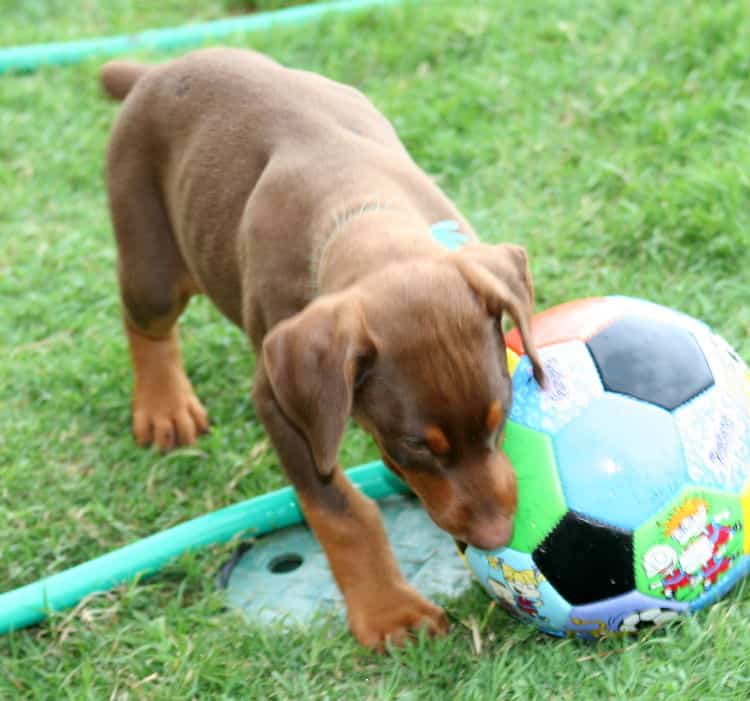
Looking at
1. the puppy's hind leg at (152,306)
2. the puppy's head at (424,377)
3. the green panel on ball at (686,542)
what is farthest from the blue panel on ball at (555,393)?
the puppy's hind leg at (152,306)

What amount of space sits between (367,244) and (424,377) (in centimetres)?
62

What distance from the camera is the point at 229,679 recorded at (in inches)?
135

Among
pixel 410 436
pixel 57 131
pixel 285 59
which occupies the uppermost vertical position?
pixel 410 436

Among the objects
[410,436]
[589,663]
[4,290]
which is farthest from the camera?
[4,290]

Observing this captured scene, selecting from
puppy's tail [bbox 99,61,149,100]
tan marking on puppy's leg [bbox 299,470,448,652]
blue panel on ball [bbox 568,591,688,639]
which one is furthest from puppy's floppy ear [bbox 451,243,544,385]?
puppy's tail [bbox 99,61,149,100]

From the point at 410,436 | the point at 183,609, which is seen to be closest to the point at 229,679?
the point at 183,609

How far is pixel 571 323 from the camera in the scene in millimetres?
3422

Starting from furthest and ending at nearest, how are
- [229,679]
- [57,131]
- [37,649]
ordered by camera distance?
[57,131] < [37,649] < [229,679]

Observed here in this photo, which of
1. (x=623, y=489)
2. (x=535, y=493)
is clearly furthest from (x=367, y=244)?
(x=623, y=489)

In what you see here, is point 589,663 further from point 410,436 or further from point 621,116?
point 621,116

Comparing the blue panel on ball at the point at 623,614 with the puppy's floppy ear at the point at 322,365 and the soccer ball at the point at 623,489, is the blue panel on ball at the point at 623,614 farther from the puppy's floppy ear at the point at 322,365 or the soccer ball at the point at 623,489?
the puppy's floppy ear at the point at 322,365

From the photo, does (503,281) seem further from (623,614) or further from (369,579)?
(369,579)

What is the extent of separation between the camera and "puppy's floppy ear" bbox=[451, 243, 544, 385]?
302cm

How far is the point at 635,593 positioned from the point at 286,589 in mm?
1256
